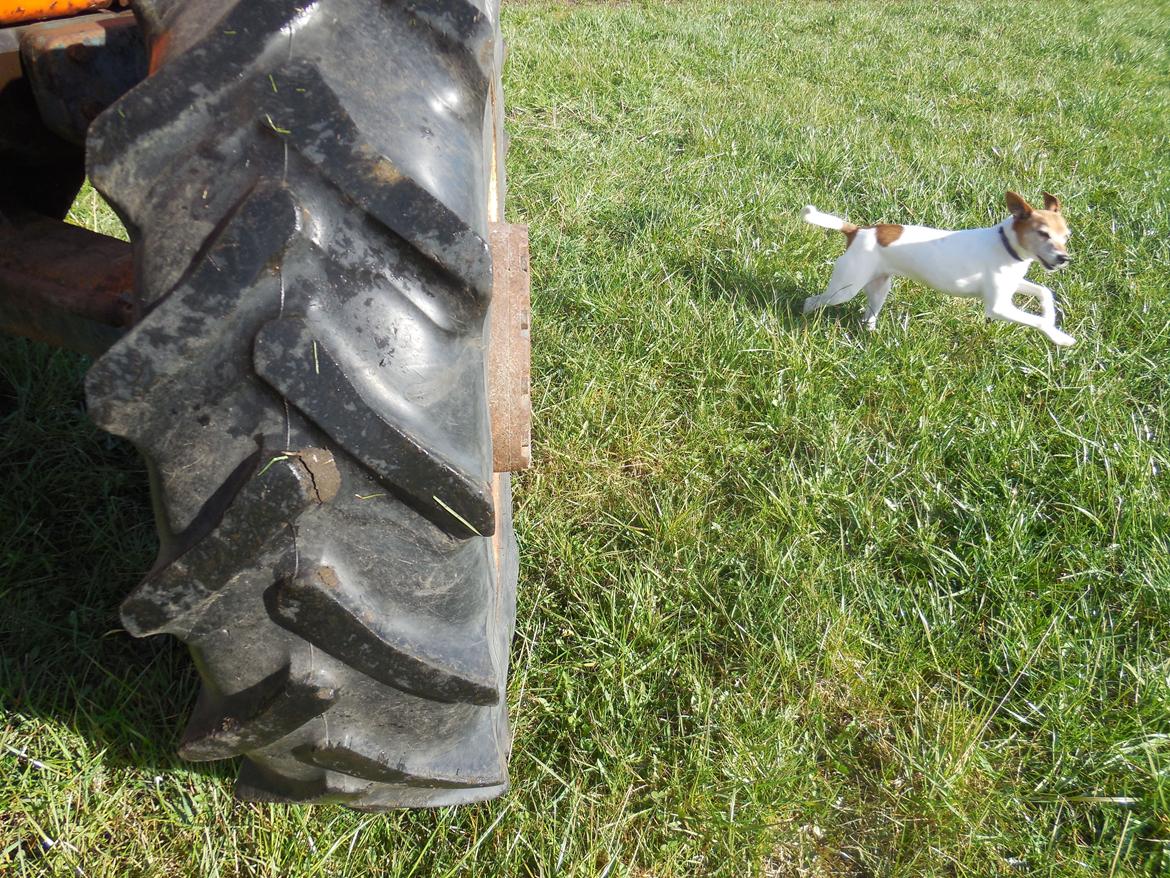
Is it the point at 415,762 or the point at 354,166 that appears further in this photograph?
the point at 415,762

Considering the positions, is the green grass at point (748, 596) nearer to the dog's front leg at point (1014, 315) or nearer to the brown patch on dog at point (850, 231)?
the dog's front leg at point (1014, 315)

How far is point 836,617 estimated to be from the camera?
1.90 metres

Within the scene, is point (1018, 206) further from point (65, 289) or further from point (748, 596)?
point (65, 289)

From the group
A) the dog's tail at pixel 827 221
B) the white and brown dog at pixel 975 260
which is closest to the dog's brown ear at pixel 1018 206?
the white and brown dog at pixel 975 260

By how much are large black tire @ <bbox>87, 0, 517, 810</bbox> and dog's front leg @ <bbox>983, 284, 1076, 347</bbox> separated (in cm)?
243

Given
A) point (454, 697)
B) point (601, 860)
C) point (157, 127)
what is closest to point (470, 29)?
point (157, 127)

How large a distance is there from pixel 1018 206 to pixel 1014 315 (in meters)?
0.40

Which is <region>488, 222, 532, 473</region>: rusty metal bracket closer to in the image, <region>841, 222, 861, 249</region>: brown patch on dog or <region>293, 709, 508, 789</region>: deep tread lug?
<region>293, 709, 508, 789</region>: deep tread lug

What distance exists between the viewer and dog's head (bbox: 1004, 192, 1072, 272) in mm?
2865

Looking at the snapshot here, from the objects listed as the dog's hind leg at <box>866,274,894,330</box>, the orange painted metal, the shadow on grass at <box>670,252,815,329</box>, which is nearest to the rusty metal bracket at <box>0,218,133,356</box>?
the orange painted metal

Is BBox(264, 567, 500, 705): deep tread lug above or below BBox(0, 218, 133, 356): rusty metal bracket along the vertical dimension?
below

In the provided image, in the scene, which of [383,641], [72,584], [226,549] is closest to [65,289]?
[226,549]

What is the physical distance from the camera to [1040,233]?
2861 millimetres

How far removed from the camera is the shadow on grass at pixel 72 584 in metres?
1.62
